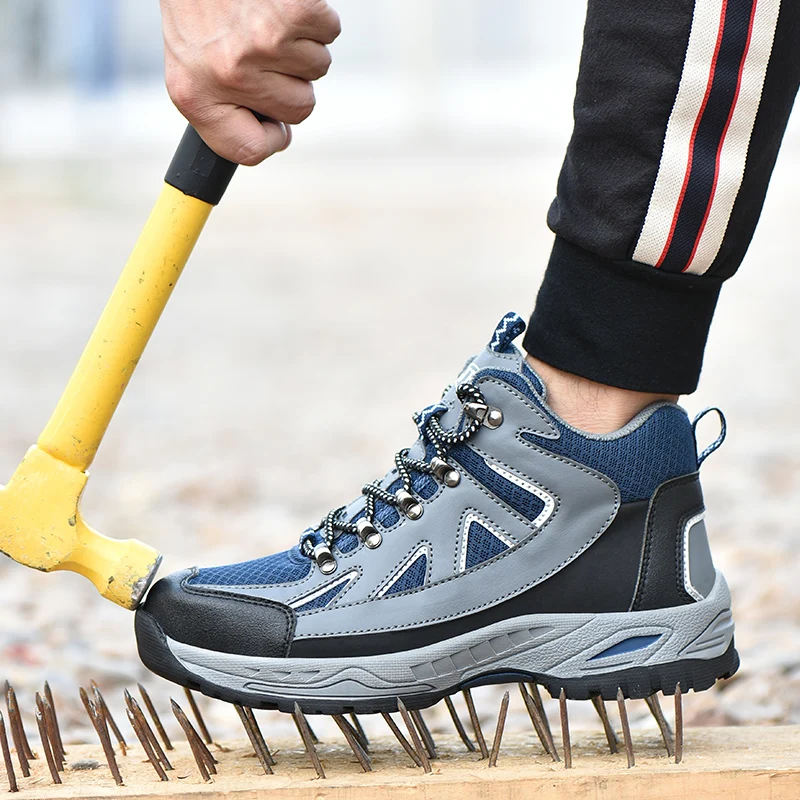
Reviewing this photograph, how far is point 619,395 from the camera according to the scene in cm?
168

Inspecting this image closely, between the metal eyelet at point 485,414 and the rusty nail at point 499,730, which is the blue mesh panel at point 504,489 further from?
the rusty nail at point 499,730

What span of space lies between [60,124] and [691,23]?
34724 mm

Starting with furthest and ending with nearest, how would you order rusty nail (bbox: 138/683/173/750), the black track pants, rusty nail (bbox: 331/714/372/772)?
rusty nail (bbox: 138/683/173/750) → rusty nail (bbox: 331/714/372/772) → the black track pants

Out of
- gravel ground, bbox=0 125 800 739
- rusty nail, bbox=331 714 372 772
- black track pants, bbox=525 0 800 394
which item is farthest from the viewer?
gravel ground, bbox=0 125 800 739

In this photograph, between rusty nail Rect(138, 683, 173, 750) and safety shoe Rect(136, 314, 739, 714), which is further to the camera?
rusty nail Rect(138, 683, 173, 750)

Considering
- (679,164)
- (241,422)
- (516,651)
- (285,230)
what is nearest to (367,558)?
(516,651)

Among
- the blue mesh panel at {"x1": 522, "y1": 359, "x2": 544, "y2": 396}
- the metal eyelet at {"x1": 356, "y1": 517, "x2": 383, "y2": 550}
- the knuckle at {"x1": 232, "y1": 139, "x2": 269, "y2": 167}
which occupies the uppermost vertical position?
the knuckle at {"x1": 232, "y1": 139, "x2": 269, "y2": 167}

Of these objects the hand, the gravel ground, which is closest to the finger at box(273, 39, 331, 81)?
the hand

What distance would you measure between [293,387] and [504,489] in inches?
186

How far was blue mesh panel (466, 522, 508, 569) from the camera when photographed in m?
1.69

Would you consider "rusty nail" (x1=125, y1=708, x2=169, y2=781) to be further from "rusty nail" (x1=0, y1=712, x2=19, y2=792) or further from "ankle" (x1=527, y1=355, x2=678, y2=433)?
"ankle" (x1=527, y1=355, x2=678, y2=433)

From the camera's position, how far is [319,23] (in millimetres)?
1559

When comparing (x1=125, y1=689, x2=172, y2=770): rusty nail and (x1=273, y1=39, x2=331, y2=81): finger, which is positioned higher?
(x1=273, y1=39, x2=331, y2=81): finger
